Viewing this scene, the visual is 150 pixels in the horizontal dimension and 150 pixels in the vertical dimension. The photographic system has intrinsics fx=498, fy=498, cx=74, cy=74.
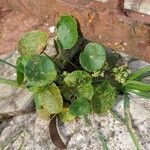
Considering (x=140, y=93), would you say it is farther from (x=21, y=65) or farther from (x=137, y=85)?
(x=21, y=65)

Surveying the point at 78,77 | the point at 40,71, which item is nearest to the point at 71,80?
the point at 78,77

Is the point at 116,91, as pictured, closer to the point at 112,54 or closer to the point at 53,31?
the point at 112,54

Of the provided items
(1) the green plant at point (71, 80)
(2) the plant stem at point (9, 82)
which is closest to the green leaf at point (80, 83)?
(1) the green plant at point (71, 80)

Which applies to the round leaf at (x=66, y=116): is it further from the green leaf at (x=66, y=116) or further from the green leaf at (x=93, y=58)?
the green leaf at (x=93, y=58)

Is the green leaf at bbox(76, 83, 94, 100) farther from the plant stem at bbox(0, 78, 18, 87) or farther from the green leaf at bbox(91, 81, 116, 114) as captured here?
the plant stem at bbox(0, 78, 18, 87)

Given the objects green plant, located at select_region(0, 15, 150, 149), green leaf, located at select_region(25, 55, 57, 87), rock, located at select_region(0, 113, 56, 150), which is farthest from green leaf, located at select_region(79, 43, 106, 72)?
rock, located at select_region(0, 113, 56, 150)

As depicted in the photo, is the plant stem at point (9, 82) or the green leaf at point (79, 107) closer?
the green leaf at point (79, 107)
